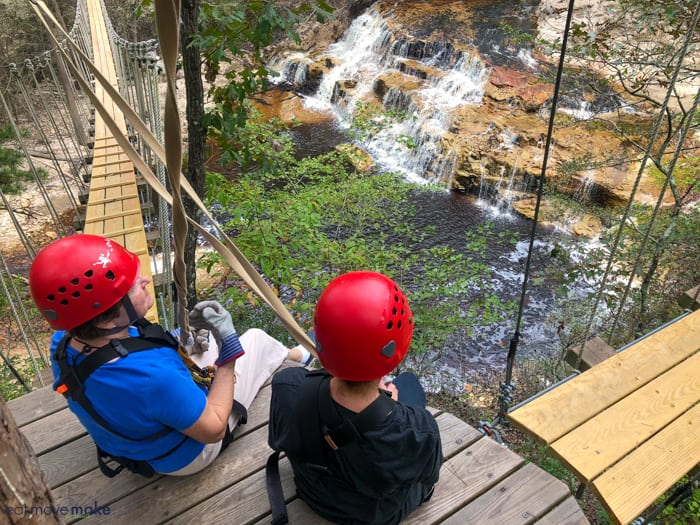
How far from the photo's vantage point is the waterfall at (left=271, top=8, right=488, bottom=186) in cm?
1080

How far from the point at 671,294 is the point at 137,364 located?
6334 mm

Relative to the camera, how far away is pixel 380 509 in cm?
150

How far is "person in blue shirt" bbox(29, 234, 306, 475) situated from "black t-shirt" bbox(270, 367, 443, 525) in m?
0.25

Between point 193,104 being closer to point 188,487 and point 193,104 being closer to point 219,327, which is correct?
point 219,327

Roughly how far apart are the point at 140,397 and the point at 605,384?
2150 mm

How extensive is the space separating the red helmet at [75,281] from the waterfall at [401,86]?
831 cm

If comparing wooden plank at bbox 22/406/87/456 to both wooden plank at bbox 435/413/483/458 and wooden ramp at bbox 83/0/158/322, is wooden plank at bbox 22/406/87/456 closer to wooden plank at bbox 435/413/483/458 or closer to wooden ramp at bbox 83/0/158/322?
wooden ramp at bbox 83/0/158/322

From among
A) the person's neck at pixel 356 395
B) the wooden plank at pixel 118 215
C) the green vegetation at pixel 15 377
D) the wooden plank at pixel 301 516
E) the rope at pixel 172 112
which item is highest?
the rope at pixel 172 112

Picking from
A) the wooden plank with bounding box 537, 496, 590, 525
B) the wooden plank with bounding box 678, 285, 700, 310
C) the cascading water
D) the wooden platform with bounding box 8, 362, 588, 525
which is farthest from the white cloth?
the cascading water

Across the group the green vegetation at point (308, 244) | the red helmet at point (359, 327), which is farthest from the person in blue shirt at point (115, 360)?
the green vegetation at point (308, 244)

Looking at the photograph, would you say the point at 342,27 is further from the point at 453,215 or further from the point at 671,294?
the point at 671,294

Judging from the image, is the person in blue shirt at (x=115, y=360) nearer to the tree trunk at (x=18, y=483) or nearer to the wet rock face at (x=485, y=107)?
the tree trunk at (x=18, y=483)

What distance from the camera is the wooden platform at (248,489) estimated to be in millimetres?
1645

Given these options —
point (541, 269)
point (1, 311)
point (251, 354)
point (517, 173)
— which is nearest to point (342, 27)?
point (517, 173)
